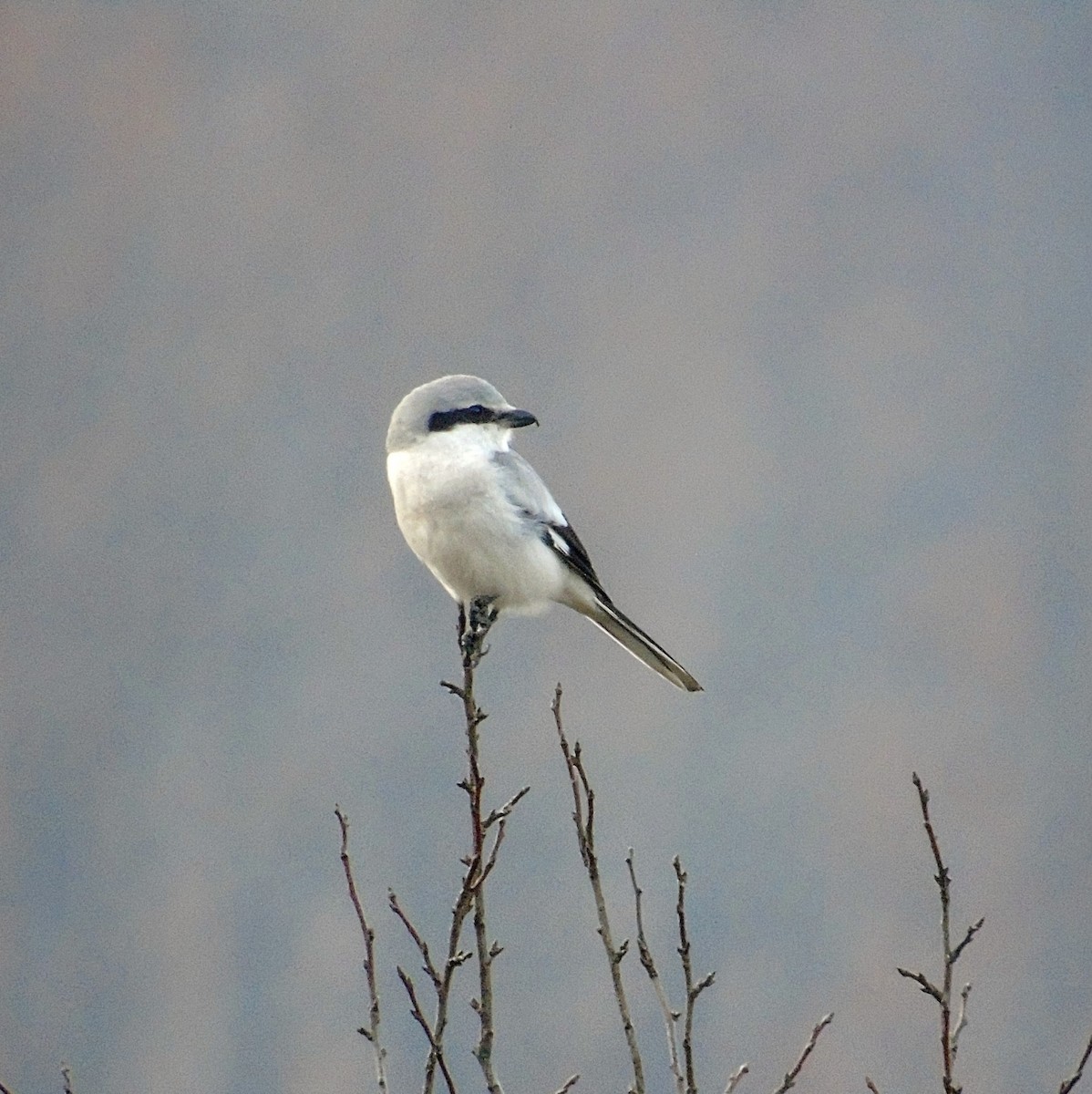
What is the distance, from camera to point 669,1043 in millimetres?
1573

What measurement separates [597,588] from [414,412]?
53cm

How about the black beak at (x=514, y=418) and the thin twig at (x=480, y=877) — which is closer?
the thin twig at (x=480, y=877)

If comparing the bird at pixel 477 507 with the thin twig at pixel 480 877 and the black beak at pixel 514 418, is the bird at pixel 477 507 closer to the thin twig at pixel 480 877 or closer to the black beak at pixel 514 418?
the black beak at pixel 514 418

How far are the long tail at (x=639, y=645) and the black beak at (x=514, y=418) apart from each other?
403mm

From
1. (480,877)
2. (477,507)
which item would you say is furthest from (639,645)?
(480,877)

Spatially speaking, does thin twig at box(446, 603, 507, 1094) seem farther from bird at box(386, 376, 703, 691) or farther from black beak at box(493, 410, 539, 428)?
black beak at box(493, 410, 539, 428)

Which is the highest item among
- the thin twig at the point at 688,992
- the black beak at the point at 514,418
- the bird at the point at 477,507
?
the black beak at the point at 514,418

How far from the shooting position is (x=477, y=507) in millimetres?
2520

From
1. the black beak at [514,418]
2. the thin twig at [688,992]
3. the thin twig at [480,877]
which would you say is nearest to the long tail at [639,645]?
the black beak at [514,418]

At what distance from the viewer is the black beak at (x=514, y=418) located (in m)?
2.59

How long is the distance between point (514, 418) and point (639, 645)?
1.65ft

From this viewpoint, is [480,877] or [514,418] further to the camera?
[514,418]

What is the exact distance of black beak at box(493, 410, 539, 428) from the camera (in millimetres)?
2594

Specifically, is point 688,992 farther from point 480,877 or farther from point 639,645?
point 639,645
